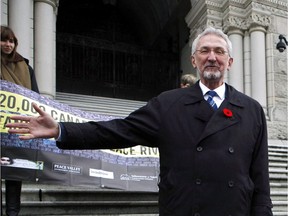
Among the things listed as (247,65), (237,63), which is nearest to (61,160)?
(237,63)

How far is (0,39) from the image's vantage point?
16.2 feet

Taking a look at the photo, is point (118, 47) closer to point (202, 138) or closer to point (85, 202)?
point (85, 202)

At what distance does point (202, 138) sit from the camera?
2156 millimetres

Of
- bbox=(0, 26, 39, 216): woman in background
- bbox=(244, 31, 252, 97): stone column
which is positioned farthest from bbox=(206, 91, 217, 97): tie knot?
bbox=(244, 31, 252, 97): stone column

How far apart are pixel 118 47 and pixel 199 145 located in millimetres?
15325

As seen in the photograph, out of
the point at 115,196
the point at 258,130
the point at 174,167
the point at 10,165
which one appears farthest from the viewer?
the point at 115,196

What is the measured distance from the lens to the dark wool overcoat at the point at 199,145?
6.93ft

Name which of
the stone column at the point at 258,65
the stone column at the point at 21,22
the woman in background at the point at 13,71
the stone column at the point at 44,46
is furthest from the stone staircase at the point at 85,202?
the stone column at the point at 258,65

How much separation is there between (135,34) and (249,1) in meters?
7.06

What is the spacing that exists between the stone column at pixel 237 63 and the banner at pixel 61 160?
6408mm

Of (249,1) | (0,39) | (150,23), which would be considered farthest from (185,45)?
(0,39)

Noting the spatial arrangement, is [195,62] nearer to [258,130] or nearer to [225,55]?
[225,55]

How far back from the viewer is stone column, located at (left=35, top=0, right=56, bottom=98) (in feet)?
32.6

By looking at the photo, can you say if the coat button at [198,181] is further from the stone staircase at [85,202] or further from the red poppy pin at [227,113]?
the stone staircase at [85,202]
